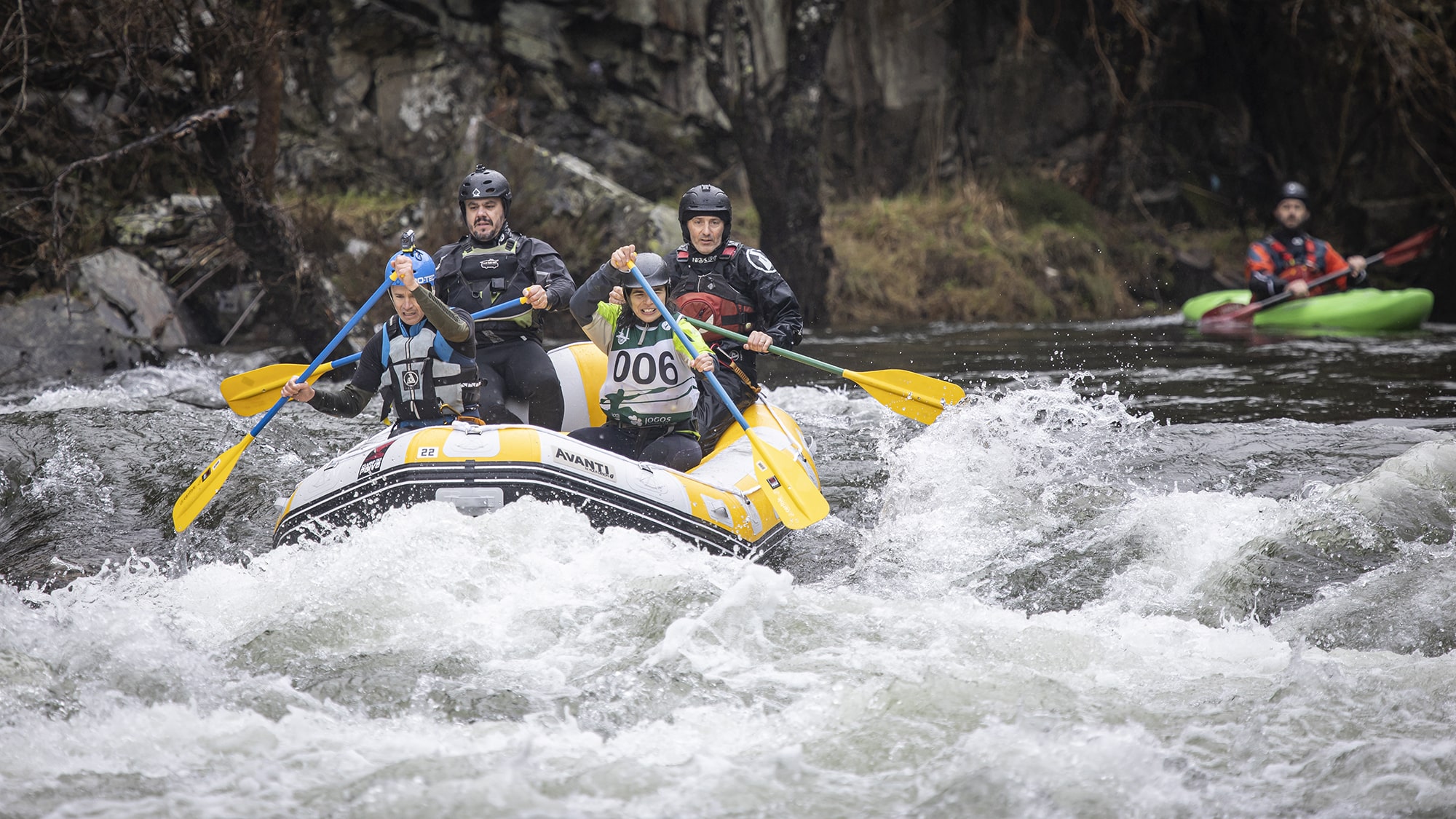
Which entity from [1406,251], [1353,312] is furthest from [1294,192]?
[1406,251]

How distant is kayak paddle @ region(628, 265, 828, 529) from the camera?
488cm

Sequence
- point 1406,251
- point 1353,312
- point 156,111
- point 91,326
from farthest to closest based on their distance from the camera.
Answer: point 1406,251
point 1353,312
point 91,326
point 156,111

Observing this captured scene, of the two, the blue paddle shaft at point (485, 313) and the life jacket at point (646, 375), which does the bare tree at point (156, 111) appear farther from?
the life jacket at point (646, 375)

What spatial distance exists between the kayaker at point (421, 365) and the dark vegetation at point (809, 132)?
4517 mm

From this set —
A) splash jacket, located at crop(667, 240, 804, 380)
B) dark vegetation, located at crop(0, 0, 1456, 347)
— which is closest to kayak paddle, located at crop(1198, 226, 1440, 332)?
dark vegetation, located at crop(0, 0, 1456, 347)

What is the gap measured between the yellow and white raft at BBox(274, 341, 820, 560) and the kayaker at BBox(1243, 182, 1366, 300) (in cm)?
854

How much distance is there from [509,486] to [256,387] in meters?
1.97

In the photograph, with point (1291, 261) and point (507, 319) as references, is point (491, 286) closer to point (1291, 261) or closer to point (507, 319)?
point (507, 319)

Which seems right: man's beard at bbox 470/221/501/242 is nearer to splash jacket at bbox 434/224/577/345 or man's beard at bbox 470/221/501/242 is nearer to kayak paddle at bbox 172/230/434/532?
splash jacket at bbox 434/224/577/345

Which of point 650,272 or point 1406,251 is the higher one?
point 650,272

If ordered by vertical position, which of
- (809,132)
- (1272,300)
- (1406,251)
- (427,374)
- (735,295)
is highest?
(809,132)

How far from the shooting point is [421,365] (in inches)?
191

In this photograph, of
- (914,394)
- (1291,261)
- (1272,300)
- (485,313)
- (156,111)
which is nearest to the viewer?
(485,313)

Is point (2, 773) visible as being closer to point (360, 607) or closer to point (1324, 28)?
point (360, 607)
